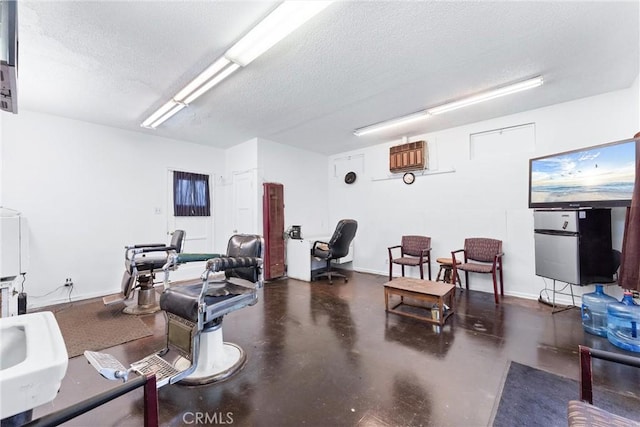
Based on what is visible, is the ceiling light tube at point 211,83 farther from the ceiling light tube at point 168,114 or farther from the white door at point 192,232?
the white door at point 192,232

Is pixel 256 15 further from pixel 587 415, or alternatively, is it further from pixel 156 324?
pixel 156 324

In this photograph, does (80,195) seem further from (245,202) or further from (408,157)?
(408,157)

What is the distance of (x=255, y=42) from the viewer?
7.15 ft

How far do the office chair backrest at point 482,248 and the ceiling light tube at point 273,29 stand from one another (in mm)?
3886

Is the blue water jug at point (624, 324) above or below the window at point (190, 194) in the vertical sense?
below

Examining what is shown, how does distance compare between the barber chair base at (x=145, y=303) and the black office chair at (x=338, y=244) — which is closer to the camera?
the barber chair base at (x=145, y=303)

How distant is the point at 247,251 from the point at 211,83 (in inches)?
73.7

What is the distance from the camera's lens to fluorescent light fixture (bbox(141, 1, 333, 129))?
6.02ft

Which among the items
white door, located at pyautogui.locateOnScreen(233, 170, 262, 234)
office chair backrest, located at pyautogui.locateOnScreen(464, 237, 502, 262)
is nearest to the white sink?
white door, located at pyautogui.locateOnScreen(233, 170, 262, 234)

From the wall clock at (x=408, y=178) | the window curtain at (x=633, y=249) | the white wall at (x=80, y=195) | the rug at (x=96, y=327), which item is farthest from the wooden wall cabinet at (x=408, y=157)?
the rug at (x=96, y=327)

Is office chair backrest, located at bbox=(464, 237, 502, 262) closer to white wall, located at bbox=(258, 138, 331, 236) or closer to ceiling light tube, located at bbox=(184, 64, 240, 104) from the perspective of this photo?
white wall, located at bbox=(258, 138, 331, 236)

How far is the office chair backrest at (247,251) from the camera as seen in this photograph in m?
2.37

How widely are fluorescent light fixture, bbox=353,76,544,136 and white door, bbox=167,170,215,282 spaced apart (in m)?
3.55

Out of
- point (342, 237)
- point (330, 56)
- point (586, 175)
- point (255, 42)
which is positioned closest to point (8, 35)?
point (255, 42)
